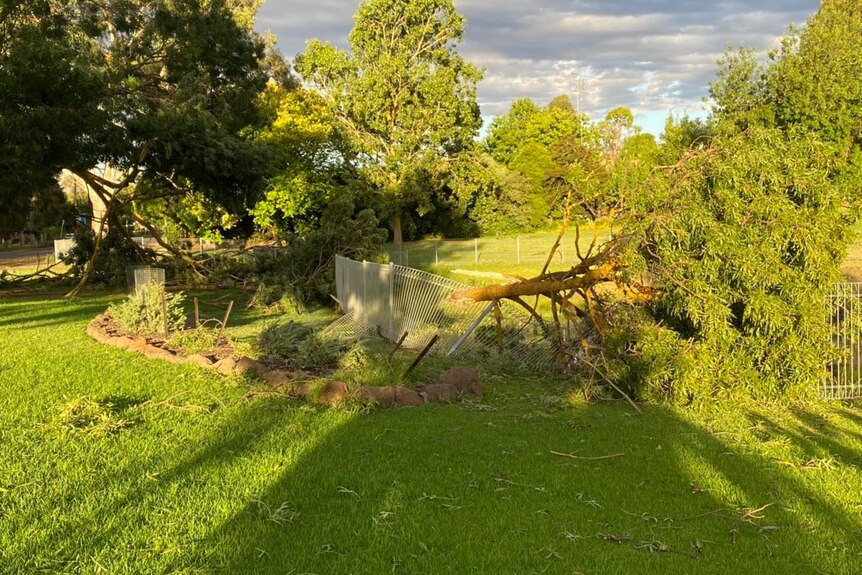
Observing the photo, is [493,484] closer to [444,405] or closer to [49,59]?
[444,405]

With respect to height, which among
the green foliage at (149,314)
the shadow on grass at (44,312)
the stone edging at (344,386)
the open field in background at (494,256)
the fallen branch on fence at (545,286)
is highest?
the fallen branch on fence at (545,286)

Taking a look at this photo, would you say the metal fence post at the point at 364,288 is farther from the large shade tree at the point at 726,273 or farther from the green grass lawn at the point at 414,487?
the green grass lawn at the point at 414,487

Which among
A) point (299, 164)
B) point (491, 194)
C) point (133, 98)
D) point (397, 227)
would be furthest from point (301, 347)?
point (491, 194)

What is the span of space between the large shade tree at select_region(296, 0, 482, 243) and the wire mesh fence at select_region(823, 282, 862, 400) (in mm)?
32319

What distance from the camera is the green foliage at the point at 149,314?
11.4 metres

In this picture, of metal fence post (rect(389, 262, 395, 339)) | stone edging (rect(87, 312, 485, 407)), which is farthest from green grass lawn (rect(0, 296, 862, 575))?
metal fence post (rect(389, 262, 395, 339))

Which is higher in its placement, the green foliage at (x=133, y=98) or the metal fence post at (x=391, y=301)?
the green foliage at (x=133, y=98)

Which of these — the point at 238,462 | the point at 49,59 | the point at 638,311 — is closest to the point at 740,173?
the point at 638,311

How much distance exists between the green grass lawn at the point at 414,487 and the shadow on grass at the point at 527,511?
0.02m

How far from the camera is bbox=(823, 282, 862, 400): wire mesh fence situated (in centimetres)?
844

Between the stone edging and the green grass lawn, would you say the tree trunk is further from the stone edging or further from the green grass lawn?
the green grass lawn

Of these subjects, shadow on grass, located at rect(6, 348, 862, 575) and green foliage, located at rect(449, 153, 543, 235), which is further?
green foliage, located at rect(449, 153, 543, 235)

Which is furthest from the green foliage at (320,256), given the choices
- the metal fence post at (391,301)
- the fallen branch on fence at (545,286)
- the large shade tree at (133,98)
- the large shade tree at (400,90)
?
the large shade tree at (400,90)

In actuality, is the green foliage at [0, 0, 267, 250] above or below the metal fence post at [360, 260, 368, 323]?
above
